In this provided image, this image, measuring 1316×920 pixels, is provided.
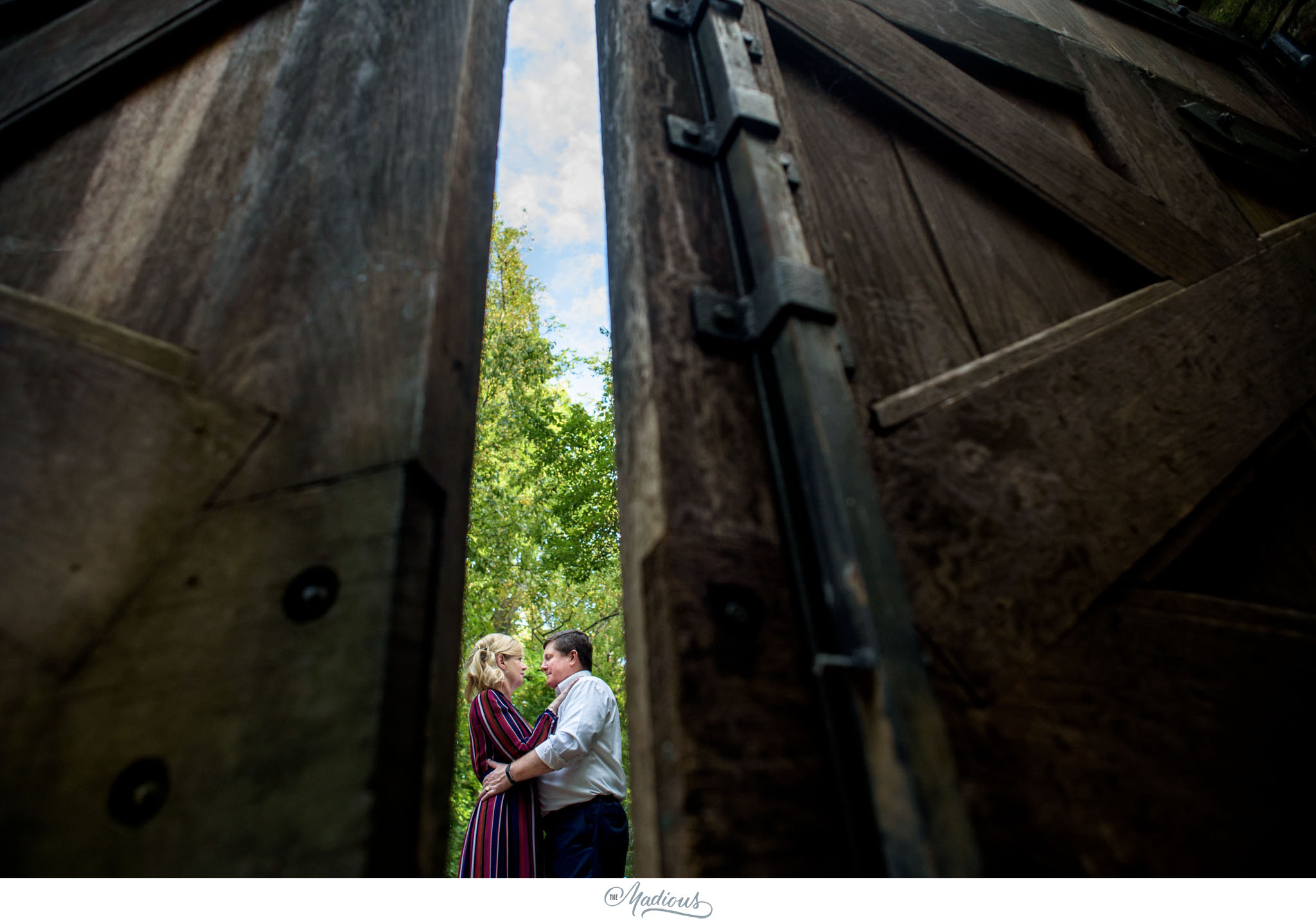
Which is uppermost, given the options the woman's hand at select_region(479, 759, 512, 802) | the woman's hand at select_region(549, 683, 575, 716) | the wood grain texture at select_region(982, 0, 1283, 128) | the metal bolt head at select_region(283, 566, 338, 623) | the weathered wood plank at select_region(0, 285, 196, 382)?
the wood grain texture at select_region(982, 0, 1283, 128)

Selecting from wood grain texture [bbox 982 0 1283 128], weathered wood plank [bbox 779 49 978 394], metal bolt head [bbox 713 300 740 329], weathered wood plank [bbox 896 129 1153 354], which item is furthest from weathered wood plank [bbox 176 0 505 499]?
wood grain texture [bbox 982 0 1283 128]

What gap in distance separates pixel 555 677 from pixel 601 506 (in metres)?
6.65

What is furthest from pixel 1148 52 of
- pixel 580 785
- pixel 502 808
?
pixel 502 808

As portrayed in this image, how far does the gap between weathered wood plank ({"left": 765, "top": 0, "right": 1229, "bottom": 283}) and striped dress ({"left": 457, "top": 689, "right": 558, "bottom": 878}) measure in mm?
2539

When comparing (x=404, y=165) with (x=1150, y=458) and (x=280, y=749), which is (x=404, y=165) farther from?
(x=1150, y=458)

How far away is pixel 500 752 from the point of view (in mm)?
3023

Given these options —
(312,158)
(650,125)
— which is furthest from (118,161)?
(650,125)

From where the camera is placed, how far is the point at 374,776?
83cm

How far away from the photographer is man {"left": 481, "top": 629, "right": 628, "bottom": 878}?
281 centimetres

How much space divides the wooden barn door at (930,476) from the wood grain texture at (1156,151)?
45mm

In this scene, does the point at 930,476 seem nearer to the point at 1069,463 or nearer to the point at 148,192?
the point at 1069,463

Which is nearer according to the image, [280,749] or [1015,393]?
[280,749]

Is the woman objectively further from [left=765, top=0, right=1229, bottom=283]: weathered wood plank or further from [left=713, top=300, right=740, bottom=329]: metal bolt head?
[left=765, top=0, right=1229, bottom=283]: weathered wood plank

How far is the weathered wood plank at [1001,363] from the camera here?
1337 mm
